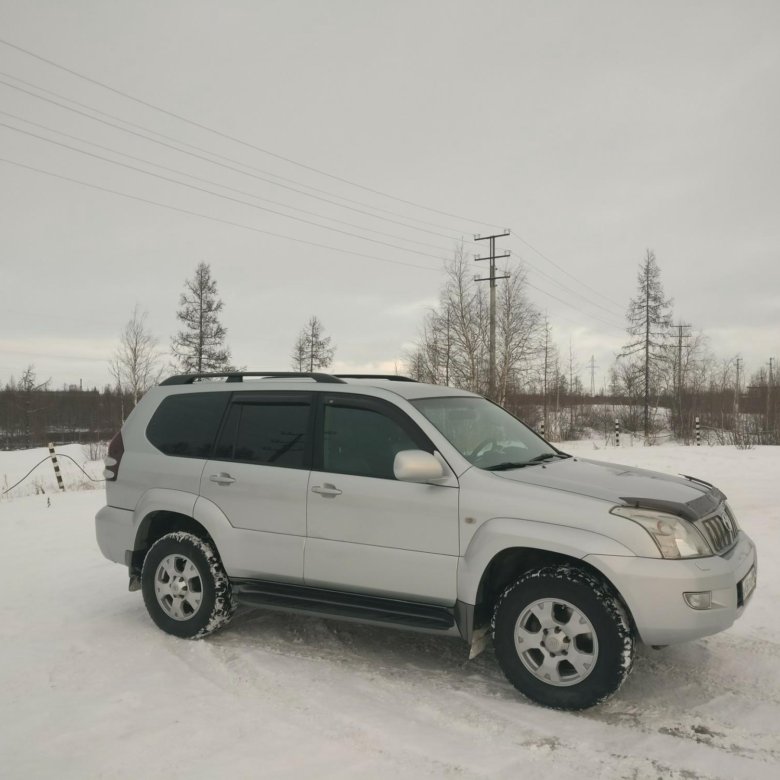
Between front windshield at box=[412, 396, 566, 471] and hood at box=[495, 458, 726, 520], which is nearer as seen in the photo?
hood at box=[495, 458, 726, 520]

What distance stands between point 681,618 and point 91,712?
10.4 feet

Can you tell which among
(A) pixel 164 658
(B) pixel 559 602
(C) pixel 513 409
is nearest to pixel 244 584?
(A) pixel 164 658

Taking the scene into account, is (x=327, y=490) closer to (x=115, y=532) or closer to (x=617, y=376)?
(x=115, y=532)

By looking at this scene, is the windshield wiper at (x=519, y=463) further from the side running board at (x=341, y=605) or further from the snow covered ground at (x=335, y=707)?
the snow covered ground at (x=335, y=707)

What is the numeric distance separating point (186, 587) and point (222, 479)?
33.2 inches

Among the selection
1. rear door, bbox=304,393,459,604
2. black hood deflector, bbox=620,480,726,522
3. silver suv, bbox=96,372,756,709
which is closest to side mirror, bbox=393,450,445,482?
silver suv, bbox=96,372,756,709

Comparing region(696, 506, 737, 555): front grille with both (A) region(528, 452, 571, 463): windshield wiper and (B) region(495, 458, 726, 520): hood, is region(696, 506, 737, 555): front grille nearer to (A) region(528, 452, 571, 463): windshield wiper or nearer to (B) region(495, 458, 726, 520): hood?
(B) region(495, 458, 726, 520): hood

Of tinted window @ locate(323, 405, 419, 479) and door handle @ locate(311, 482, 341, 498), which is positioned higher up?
A: tinted window @ locate(323, 405, 419, 479)

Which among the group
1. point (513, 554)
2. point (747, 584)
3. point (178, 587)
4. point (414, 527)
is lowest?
point (178, 587)

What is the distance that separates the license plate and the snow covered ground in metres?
0.58

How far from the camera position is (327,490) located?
4.10 metres

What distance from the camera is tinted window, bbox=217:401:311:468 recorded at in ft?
14.4

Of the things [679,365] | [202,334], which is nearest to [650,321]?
[679,365]

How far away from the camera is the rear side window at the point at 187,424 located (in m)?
4.81
